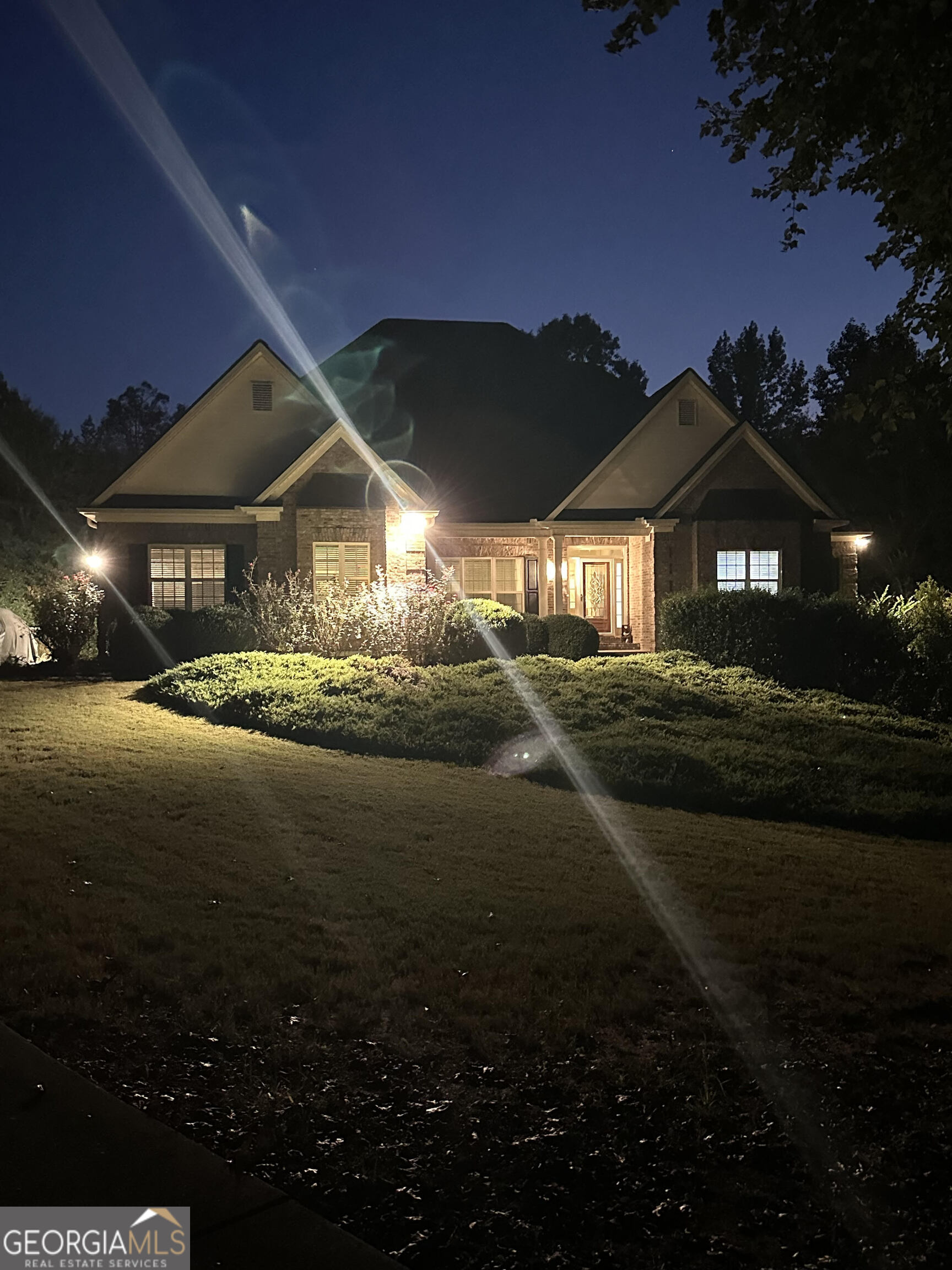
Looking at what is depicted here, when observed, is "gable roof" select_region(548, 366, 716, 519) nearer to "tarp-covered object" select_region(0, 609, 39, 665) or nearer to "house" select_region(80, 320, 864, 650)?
"house" select_region(80, 320, 864, 650)

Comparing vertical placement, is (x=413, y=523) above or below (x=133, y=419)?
below

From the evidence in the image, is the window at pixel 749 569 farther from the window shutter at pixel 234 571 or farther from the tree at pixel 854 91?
the tree at pixel 854 91

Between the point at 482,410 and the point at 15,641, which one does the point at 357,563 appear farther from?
the point at 15,641

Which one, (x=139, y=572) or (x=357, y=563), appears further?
(x=139, y=572)

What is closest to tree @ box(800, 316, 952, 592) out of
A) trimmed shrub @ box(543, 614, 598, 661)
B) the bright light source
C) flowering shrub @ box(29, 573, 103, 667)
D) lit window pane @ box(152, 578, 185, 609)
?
trimmed shrub @ box(543, 614, 598, 661)

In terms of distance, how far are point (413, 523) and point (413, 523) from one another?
0.01m

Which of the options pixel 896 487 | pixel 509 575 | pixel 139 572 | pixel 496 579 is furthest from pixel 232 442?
pixel 896 487

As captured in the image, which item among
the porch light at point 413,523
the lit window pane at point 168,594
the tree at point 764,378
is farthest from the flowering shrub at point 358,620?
the tree at point 764,378

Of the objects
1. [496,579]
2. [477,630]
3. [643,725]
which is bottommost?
[643,725]

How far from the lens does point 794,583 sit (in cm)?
2422

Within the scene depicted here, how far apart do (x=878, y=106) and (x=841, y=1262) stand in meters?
6.37

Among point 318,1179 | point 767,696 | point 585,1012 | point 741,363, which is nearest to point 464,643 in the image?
point 767,696

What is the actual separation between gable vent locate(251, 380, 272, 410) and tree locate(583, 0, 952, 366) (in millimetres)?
18635

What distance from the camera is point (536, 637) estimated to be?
21141 millimetres
